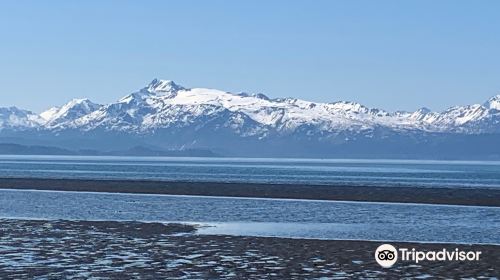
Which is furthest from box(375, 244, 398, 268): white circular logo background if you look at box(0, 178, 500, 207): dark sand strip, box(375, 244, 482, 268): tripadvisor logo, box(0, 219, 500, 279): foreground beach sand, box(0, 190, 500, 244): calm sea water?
box(0, 178, 500, 207): dark sand strip

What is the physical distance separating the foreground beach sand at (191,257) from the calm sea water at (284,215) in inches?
140

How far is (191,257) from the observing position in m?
29.0

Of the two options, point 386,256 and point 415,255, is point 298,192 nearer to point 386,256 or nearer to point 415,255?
point 415,255

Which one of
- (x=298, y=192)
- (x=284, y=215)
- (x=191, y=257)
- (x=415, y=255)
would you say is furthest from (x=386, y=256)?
(x=298, y=192)

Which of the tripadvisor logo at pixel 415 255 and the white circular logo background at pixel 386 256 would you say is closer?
the white circular logo background at pixel 386 256

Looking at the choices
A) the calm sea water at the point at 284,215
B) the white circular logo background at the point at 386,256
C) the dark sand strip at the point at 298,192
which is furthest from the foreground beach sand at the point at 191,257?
the dark sand strip at the point at 298,192

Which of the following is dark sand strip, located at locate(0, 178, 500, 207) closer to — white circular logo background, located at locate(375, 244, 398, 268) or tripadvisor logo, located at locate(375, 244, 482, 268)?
tripadvisor logo, located at locate(375, 244, 482, 268)

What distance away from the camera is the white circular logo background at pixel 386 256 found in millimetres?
27500

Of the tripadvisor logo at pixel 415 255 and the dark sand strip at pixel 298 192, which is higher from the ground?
the dark sand strip at pixel 298 192

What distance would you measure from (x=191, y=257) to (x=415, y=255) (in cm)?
710

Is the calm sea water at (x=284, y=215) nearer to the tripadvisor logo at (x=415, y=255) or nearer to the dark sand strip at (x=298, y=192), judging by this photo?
the tripadvisor logo at (x=415, y=255)

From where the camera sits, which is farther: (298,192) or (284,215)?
(298,192)

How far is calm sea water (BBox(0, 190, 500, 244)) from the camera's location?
3803 centimetres

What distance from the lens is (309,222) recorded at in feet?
143
